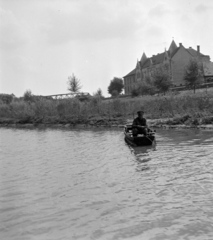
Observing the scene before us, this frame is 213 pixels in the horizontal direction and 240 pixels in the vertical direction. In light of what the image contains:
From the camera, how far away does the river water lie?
22.4 ft

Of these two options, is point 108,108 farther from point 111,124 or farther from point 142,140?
point 142,140

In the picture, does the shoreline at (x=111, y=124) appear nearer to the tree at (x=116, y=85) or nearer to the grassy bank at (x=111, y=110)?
the grassy bank at (x=111, y=110)

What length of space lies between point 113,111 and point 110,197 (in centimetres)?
3325

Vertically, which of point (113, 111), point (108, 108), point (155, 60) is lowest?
point (113, 111)

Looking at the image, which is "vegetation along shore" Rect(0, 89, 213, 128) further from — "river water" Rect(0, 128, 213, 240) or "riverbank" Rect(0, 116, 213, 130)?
"river water" Rect(0, 128, 213, 240)

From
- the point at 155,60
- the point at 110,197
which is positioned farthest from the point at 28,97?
the point at 110,197

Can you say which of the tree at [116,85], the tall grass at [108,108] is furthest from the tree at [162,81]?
the tree at [116,85]

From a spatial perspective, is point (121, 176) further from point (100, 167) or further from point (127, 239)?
point (127, 239)

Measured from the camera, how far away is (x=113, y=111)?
4216 cm

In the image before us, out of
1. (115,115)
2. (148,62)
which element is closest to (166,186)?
(115,115)

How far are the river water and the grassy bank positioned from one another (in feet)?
50.6

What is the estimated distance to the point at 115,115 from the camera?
1610 inches

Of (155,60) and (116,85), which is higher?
(155,60)

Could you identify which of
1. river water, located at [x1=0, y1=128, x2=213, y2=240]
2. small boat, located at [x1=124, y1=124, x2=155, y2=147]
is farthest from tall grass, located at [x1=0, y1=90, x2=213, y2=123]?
river water, located at [x1=0, y1=128, x2=213, y2=240]
